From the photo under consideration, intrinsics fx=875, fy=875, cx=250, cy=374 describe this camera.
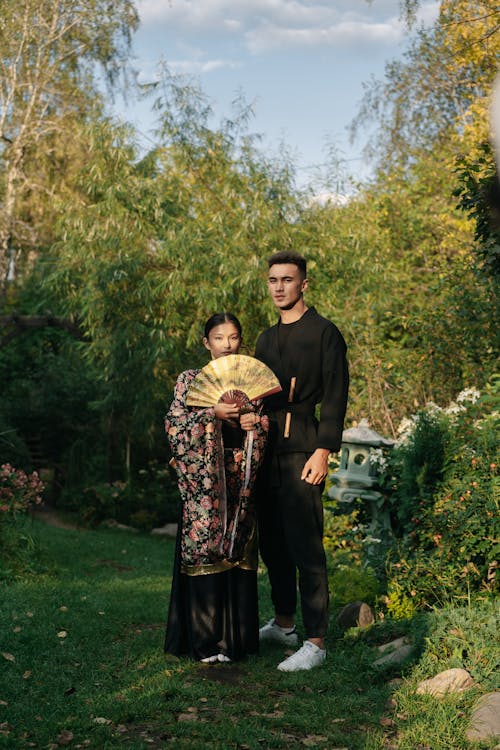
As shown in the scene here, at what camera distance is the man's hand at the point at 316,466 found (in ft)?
14.4

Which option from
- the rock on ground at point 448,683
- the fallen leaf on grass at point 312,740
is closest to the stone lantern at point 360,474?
the rock on ground at point 448,683

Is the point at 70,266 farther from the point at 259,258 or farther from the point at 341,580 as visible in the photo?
the point at 341,580

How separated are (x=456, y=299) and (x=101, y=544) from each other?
195 inches

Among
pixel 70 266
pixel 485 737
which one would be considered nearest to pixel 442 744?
pixel 485 737

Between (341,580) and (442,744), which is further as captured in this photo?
(341,580)

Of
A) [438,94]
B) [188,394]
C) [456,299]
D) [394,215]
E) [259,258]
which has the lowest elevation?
[188,394]

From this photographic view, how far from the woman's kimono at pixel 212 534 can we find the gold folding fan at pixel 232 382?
0.08m

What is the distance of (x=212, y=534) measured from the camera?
14.2ft

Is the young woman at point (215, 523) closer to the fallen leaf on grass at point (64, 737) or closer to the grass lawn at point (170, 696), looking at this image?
the grass lawn at point (170, 696)

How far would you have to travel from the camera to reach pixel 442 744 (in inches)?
127

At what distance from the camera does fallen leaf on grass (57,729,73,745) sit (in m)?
3.29

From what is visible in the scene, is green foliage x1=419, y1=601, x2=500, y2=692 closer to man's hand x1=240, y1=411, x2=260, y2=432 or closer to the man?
the man

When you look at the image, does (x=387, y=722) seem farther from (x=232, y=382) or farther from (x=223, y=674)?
(x=232, y=382)

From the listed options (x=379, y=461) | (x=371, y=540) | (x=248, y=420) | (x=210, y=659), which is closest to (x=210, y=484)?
(x=248, y=420)
